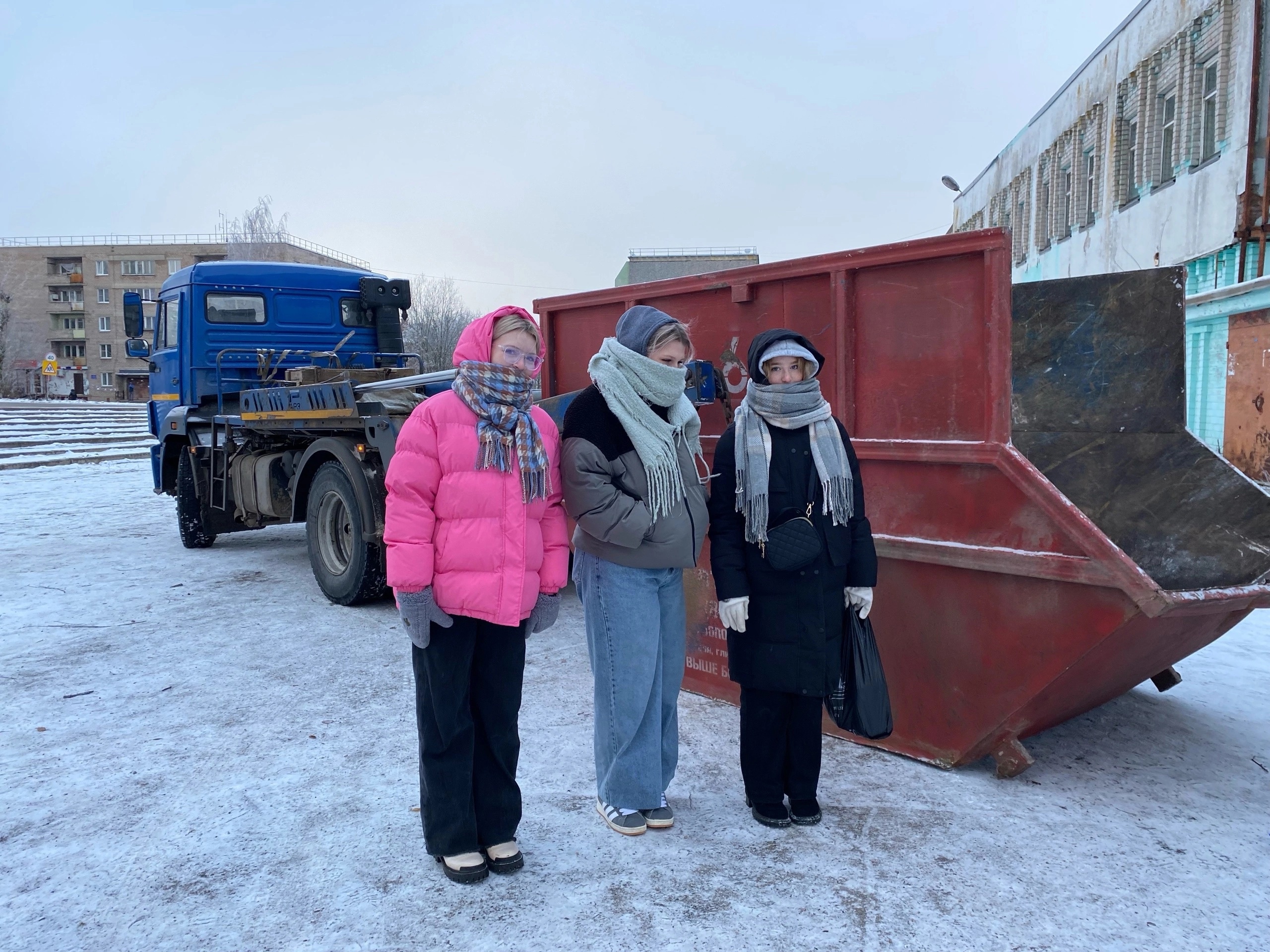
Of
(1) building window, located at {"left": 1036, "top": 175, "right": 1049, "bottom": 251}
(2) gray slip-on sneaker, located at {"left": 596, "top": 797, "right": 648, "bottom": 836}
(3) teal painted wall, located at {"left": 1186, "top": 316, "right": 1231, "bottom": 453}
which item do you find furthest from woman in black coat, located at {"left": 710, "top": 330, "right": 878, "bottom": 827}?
(1) building window, located at {"left": 1036, "top": 175, "right": 1049, "bottom": 251}

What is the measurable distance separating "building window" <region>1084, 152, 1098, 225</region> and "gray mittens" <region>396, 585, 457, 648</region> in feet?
64.4

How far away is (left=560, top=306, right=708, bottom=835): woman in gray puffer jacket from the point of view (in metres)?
2.84

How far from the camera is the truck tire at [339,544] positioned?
611 cm

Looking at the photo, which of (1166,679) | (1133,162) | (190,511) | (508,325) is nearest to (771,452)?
(508,325)

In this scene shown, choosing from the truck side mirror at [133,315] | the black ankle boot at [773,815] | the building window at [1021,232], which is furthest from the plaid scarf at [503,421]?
the building window at [1021,232]

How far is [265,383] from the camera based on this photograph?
7.92 m

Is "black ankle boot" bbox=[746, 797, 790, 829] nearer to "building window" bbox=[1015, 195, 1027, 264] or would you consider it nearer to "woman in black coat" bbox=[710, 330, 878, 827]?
"woman in black coat" bbox=[710, 330, 878, 827]

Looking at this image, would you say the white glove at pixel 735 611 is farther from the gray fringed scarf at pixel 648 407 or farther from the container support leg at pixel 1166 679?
the container support leg at pixel 1166 679

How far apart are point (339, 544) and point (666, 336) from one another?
443 cm

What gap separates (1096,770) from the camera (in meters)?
3.46

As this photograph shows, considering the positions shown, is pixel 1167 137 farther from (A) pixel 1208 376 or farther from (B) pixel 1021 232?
(B) pixel 1021 232

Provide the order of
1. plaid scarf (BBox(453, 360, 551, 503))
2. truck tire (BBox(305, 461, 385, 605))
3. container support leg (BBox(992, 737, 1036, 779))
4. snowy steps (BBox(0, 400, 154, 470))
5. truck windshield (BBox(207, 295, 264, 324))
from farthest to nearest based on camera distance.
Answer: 1. snowy steps (BBox(0, 400, 154, 470))
2. truck windshield (BBox(207, 295, 264, 324))
3. truck tire (BBox(305, 461, 385, 605))
4. container support leg (BBox(992, 737, 1036, 779))
5. plaid scarf (BBox(453, 360, 551, 503))

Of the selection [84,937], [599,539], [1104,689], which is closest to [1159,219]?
[1104,689]

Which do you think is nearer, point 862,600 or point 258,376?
point 862,600
